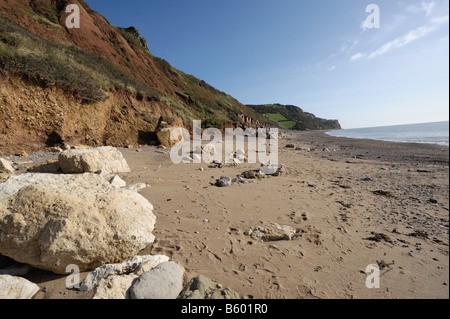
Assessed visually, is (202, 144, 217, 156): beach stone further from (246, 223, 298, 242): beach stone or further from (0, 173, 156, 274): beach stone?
(0, 173, 156, 274): beach stone

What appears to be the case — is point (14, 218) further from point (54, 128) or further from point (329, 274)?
point (54, 128)

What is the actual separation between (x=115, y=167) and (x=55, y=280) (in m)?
4.46

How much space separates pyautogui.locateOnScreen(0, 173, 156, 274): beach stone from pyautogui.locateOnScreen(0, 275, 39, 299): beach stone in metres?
0.22

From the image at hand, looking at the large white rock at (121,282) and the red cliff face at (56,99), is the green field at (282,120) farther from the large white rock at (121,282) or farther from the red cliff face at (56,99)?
the large white rock at (121,282)

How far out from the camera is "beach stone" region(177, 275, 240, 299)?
1.91 metres

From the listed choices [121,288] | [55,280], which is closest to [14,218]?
[55,280]

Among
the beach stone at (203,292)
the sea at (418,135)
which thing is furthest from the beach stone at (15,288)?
the sea at (418,135)

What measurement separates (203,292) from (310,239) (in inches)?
78.9

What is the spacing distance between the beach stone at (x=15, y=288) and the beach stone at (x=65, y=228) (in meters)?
0.22

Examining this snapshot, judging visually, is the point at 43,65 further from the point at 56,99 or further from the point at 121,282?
the point at 121,282

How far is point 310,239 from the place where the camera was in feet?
10.4

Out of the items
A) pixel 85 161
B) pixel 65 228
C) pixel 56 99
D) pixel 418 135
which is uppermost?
pixel 56 99

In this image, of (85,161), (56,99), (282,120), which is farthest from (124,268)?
(282,120)

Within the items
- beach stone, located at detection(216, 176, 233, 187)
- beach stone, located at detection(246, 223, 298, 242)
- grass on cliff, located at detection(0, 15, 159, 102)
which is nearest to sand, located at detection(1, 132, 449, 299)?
beach stone, located at detection(246, 223, 298, 242)
